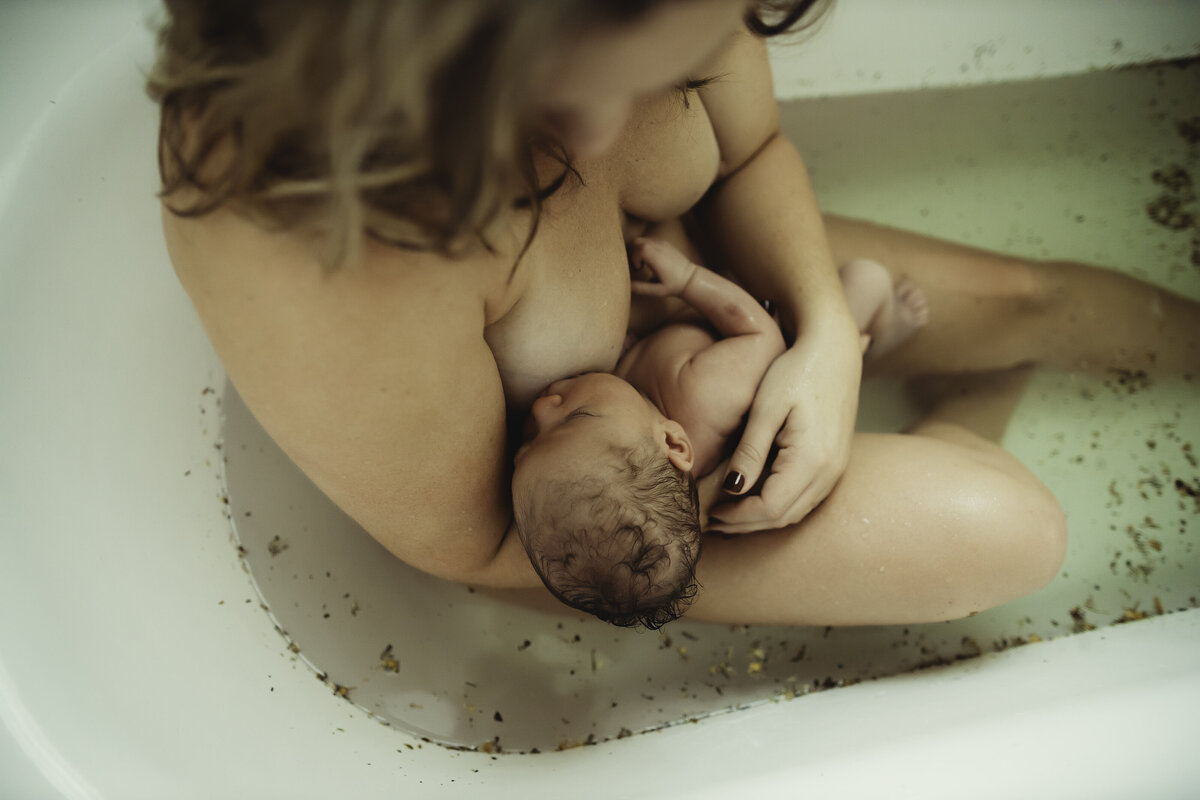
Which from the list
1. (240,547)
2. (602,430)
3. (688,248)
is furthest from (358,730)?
(688,248)

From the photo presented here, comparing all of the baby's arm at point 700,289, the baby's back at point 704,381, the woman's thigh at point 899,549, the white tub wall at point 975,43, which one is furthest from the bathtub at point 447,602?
the baby's arm at point 700,289

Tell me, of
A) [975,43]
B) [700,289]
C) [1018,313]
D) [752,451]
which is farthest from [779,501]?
[975,43]

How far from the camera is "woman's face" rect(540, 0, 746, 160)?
0.38m

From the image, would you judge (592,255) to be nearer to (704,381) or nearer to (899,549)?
(704,381)

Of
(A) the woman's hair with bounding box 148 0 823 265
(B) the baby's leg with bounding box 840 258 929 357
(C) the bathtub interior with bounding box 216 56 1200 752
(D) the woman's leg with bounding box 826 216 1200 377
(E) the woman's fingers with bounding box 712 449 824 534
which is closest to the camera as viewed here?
(A) the woman's hair with bounding box 148 0 823 265

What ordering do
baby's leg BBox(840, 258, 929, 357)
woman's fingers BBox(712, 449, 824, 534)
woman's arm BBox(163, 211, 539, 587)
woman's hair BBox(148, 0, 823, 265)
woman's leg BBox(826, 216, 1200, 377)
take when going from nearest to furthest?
woman's hair BBox(148, 0, 823, 265)
woman's arm BBox(163, 211, 539, 587)
woman's fingers BBox(712, 449, 824, 534)
baby's leg BBox(840, 258, 929, 357)
woman's leg BBox(826, 216, 1200, 377)

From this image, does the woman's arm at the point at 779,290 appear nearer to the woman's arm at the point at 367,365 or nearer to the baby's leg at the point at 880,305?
the baby's leg at the point at 880,305

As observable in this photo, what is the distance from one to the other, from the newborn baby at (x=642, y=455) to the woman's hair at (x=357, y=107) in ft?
0.88

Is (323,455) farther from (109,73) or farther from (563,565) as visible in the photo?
(109,73)

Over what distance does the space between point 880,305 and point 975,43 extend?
682 millimetres

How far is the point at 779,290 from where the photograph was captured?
0.95 meters

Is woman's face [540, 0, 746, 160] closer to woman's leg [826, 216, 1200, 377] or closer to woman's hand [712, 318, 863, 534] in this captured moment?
woman's hand [712, 318, 863, 534]

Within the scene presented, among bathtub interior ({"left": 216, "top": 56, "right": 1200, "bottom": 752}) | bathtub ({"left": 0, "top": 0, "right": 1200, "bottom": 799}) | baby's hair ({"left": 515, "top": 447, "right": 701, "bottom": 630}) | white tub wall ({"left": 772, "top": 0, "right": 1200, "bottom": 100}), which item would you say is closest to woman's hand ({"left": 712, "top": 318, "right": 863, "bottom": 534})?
baby's hair ({"left": 515, "top": 447, "right": 701, "bottom": 630})

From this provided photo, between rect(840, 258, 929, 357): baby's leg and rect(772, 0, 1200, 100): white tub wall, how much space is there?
46 centimetres
